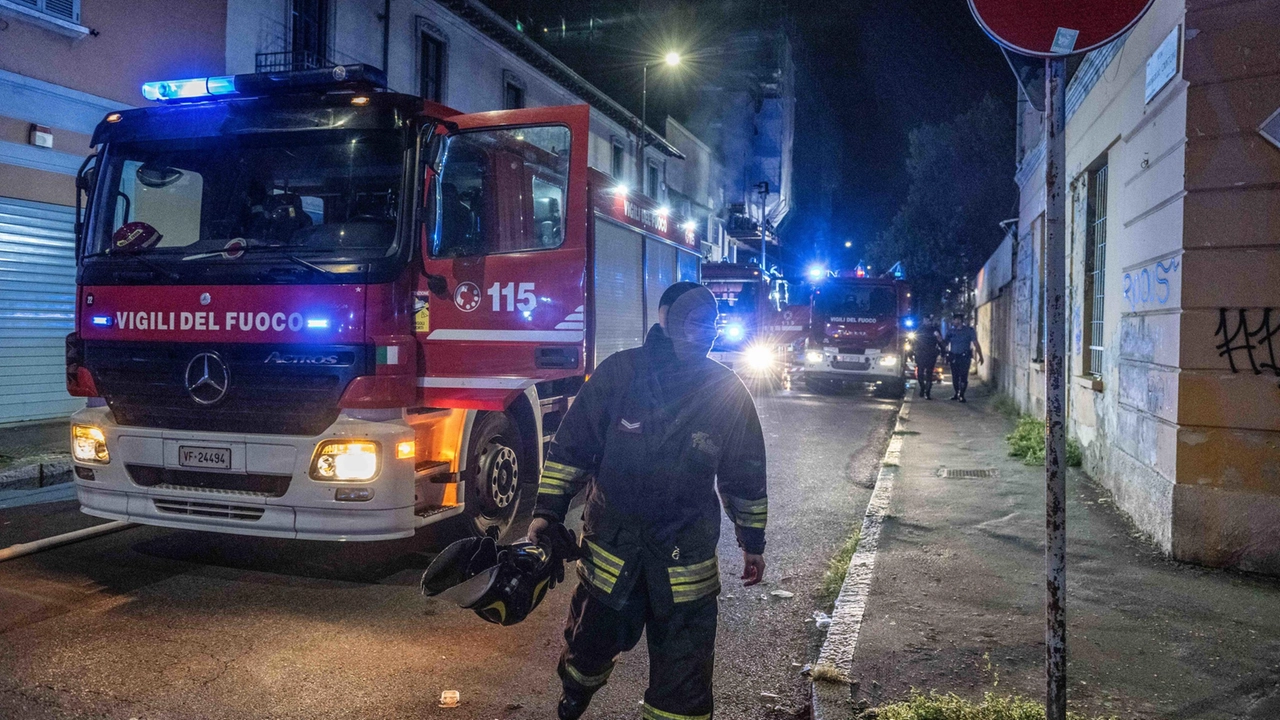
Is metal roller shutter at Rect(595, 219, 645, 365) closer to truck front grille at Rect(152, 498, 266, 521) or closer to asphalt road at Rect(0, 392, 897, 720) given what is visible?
asphalt road at Rect(0, 392, 897, 720)

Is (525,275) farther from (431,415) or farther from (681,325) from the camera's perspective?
(681,325)

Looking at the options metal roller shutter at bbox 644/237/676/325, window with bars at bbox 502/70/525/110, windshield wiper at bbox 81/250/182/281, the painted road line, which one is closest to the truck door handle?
windshield wiper at bbox 81/250/182/281

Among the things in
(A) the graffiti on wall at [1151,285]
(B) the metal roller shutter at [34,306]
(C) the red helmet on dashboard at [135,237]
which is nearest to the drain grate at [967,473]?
(A) the graffiti on wall at [1151,285]

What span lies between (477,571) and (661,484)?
67 cm

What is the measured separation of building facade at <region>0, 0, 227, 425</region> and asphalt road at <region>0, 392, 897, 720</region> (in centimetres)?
588

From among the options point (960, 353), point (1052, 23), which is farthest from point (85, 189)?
point (960, 353)

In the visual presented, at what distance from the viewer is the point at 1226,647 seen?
4234 millimetres

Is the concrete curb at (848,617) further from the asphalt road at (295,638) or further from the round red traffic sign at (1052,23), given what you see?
the round red traffic sign at (1052,23)

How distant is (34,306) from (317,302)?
868 cm

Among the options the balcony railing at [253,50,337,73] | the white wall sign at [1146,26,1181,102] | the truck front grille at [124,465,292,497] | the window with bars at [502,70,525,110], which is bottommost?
the truck front grille at [124,465,292,497]

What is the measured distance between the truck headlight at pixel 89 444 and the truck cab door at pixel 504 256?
1.92m

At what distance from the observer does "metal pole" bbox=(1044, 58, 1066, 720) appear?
10.3 ft

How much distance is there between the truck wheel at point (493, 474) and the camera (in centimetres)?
572

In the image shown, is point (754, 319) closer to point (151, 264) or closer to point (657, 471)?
point (151, 264)
